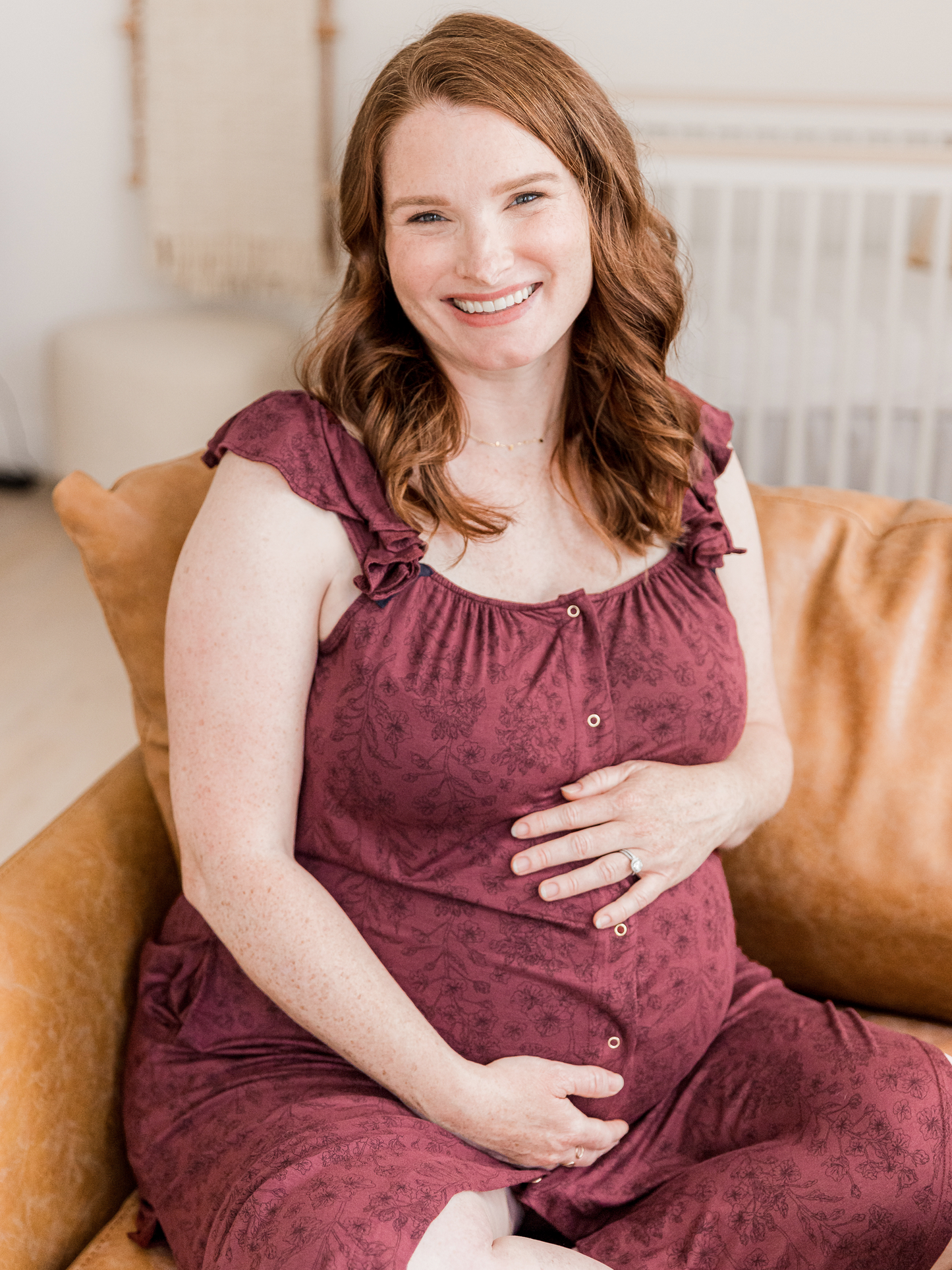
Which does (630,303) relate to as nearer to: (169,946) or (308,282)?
(169,946)

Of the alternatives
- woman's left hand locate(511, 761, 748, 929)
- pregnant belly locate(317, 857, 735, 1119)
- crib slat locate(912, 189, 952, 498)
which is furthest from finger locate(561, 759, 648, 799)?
crib slat locate(912, 189, 952, 498)

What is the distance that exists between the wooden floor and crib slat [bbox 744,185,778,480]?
1593 mm

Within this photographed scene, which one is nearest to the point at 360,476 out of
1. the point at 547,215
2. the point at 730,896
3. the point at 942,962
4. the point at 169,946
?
the point at 547,215

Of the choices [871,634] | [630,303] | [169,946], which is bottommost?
[169,946]

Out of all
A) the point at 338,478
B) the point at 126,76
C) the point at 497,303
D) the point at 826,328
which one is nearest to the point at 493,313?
the point at 497,303

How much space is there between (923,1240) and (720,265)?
2.14 metres

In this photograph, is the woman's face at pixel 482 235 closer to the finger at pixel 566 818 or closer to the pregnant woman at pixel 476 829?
the pregnant woman at pixel 476 829

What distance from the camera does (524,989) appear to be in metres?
1.13

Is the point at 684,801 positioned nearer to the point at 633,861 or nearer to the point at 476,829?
the point at 633,861

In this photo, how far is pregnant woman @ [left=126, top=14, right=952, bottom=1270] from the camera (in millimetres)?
1066

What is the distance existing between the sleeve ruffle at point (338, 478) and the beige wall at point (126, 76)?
2203mm

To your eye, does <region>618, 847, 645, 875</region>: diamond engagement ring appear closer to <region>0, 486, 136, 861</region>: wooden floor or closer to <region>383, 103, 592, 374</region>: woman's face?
<region>383, 103, 592, 374</region>: woman's face

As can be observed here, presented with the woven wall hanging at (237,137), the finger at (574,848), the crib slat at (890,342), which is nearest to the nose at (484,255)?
the finger at (574,848)

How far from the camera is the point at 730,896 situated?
1.43 meters
